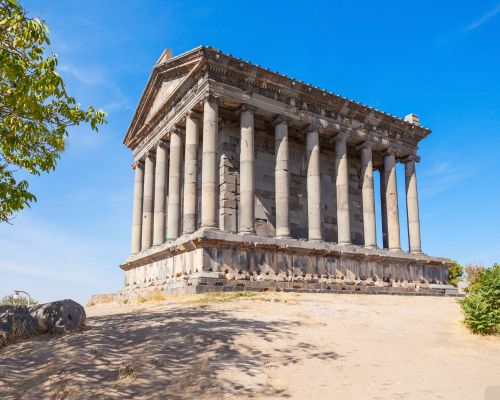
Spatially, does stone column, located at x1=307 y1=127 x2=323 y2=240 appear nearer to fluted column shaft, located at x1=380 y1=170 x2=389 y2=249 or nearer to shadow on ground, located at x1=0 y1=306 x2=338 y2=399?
fluted column shaft, located at x1=380 y1=170 x2=389 y2=249

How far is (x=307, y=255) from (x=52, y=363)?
13.8m

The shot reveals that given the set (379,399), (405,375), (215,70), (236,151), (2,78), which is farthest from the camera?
(236,151)

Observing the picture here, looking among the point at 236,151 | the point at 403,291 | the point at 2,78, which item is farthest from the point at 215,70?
the point at 403,291

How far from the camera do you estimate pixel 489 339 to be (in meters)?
10.7

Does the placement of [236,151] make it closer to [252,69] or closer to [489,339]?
[252,69]

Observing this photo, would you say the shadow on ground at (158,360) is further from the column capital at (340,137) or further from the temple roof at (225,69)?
the column capital at (340,137)

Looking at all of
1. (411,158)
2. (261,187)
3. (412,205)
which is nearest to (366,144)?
(411,158)

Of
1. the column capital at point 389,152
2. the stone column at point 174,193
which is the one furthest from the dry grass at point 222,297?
the column capital at point 389,152

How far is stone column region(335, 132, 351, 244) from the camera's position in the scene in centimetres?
2278

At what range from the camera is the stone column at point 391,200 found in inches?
997

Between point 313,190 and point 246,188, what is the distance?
3960 mm

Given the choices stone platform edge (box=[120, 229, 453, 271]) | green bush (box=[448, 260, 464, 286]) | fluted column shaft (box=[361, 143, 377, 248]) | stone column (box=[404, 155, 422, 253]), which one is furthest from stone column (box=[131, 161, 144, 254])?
green bush (box=[448, 260, 464, 286])

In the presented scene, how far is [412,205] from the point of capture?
2670 cm

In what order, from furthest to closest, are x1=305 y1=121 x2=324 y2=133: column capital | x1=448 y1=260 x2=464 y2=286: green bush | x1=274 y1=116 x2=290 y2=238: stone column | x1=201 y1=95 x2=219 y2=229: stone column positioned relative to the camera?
x1=448 y1=260 x2=464 y2=286: green bush, x1=305 y1=121 x2=324 y2=133: column capital, x1=274 y1=116 x2=290 y2=238: stone column, x1=201 y1=95 x2=219 y2=229: stone column
